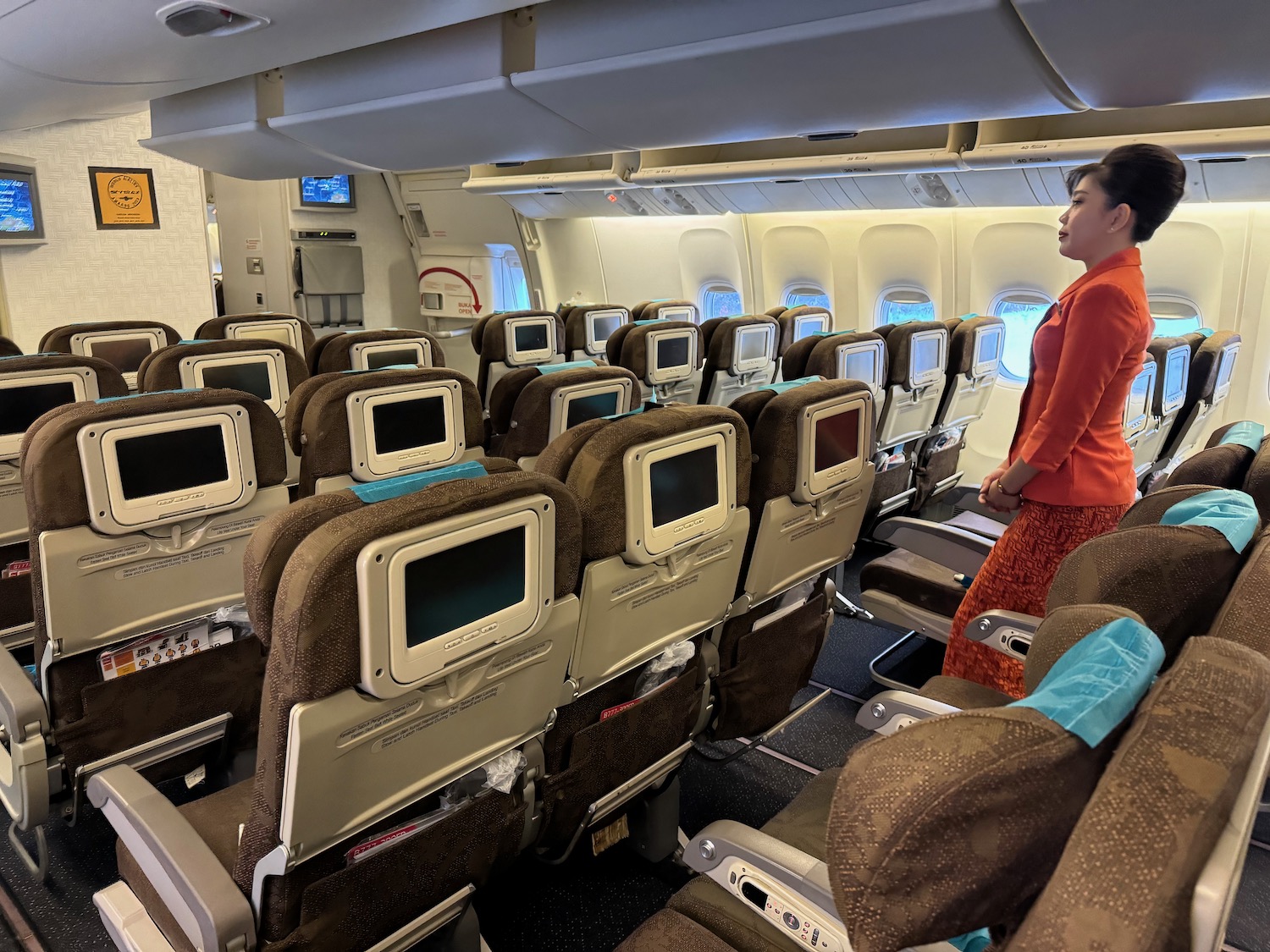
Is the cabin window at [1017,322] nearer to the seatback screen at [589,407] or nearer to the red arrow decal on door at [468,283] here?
the seatback screen at [589,407]

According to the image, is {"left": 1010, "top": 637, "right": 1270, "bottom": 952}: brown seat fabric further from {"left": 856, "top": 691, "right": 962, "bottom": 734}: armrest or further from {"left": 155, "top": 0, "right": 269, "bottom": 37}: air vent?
{"left": 155, "top": 0, "right": 269, "bottom": 37}: air vent

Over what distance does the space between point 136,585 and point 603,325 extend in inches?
206

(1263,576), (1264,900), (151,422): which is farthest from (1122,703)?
(1264,900)

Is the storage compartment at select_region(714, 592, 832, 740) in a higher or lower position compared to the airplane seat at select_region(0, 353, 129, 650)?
lower

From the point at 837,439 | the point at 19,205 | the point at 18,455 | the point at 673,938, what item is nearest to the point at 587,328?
the point at 18,455

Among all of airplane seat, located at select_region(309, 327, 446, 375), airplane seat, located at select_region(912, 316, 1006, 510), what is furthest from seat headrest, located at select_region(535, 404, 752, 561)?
airplane seat, located at select_region(912, 316, 1006, 510)

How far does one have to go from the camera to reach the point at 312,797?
4.41ft

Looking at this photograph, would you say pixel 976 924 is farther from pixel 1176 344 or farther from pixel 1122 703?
pixel 1176 344

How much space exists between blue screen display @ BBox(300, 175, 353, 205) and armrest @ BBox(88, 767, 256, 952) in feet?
Answer: 31.9

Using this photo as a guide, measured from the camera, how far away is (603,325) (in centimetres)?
706

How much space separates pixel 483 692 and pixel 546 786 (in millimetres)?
432

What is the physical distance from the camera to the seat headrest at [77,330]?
475cm

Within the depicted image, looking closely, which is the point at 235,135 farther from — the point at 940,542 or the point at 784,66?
the point at 940,542

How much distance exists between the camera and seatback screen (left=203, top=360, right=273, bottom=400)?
3.76m
